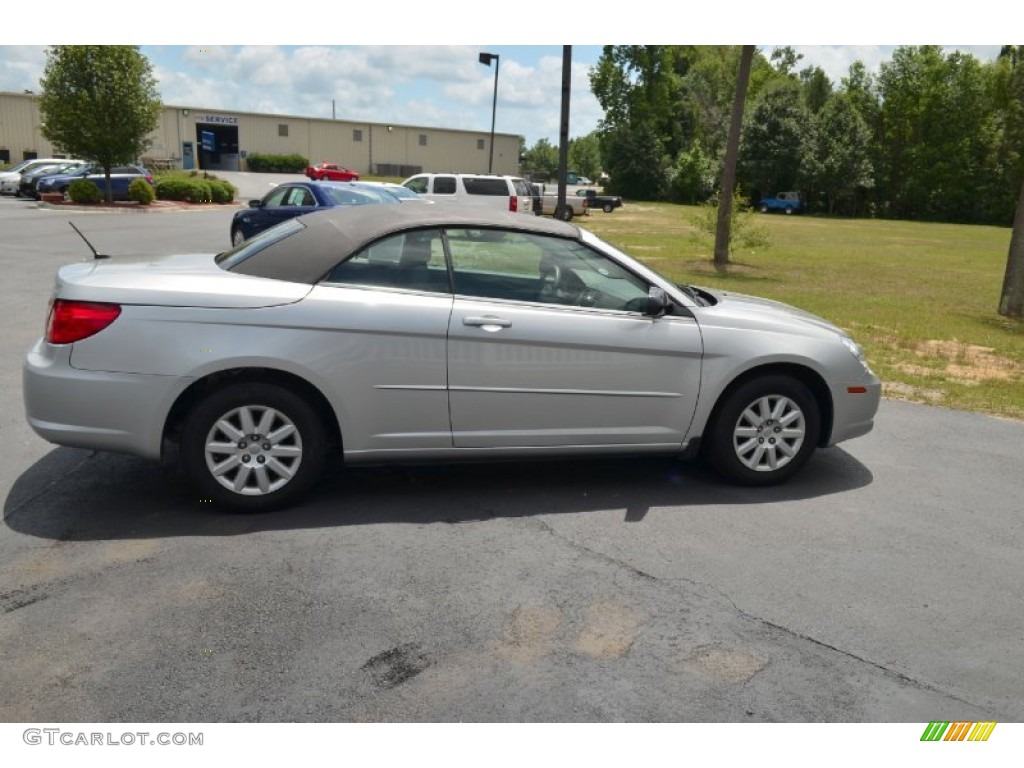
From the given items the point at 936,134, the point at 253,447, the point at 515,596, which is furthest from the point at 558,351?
the point at 936,134

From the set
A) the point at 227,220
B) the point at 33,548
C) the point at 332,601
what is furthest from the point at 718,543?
the point at 227,220

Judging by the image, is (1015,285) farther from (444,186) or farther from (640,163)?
(640,163)

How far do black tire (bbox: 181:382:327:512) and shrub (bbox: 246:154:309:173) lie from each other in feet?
229

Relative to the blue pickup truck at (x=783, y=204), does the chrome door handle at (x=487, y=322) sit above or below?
above

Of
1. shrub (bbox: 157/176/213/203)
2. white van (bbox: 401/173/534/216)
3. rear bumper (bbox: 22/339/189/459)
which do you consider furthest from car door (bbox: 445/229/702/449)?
shrub (bbox: 157/176/213/203)

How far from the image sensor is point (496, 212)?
208 inches

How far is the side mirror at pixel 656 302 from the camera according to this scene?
195 inches

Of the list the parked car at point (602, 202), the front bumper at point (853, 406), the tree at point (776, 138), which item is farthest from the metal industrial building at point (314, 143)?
the front bumper at point (853, 406)

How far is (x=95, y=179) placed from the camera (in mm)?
33344

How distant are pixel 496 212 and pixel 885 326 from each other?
8540mm

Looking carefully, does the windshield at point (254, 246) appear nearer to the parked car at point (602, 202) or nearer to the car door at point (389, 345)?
the car door at point (389, 345)

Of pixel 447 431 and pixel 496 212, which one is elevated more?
pixel 496 212

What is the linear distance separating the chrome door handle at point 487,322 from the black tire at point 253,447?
946mm
